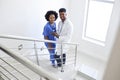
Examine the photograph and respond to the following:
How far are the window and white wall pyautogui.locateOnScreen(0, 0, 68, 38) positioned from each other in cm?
93

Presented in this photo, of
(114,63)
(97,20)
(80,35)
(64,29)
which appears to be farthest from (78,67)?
(114,63)

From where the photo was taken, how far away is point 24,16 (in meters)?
3.77

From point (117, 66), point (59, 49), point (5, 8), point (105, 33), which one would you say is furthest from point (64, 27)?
point (117, 66)

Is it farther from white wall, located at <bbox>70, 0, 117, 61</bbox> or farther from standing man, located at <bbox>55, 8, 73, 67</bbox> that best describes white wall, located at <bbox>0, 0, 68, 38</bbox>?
standing man, located at <bbox>55, 8, 73, 67</bbox>

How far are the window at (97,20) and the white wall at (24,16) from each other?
36.5 inches

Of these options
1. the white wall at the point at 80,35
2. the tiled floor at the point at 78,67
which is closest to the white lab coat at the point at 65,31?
the tiled floor at the point at 78,67

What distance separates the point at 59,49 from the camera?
3635 millimetres

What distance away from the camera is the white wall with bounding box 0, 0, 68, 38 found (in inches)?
135

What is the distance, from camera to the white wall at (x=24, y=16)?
11.2ft

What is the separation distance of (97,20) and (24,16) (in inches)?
81.4

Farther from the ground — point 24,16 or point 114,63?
point 114,63

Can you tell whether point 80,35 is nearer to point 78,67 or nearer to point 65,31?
point 78,67

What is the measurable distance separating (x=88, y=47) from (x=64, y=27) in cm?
171

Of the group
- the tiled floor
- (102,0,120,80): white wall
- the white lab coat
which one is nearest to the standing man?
the white lab coat
